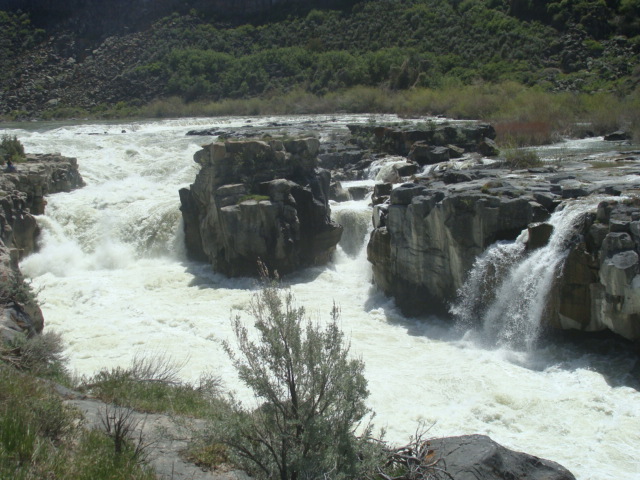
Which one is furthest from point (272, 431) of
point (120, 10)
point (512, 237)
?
point (120, 10)

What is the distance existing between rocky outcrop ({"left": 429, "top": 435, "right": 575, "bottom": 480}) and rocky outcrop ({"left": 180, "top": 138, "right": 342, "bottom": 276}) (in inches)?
458

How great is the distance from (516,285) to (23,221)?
1459 centimetres

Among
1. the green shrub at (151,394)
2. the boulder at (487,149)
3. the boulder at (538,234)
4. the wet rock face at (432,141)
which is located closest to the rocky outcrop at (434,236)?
the boulder at (538,234)

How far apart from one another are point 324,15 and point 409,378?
7251 cm

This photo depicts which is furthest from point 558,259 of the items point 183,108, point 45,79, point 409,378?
point 45,79

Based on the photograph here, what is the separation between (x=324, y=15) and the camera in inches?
3027

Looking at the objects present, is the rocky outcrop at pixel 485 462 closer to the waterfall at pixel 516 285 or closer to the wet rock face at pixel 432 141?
the waterfall at pixel 516 285

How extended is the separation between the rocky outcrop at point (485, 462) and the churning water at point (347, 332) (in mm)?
2094

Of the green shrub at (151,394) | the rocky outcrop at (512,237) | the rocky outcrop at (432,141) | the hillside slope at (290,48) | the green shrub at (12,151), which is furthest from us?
the hillside slope at (290,48)

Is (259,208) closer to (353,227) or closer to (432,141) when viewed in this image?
(353,227)

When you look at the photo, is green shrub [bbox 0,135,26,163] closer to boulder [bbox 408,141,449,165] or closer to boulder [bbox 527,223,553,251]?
boulder [bbox 408,141,449,165]

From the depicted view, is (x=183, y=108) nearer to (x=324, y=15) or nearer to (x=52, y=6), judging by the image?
(x=324, y=15)

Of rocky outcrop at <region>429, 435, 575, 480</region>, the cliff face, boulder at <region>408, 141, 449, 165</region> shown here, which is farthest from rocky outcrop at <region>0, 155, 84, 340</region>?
the cliff face

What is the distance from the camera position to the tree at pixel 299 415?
5.09 meters
